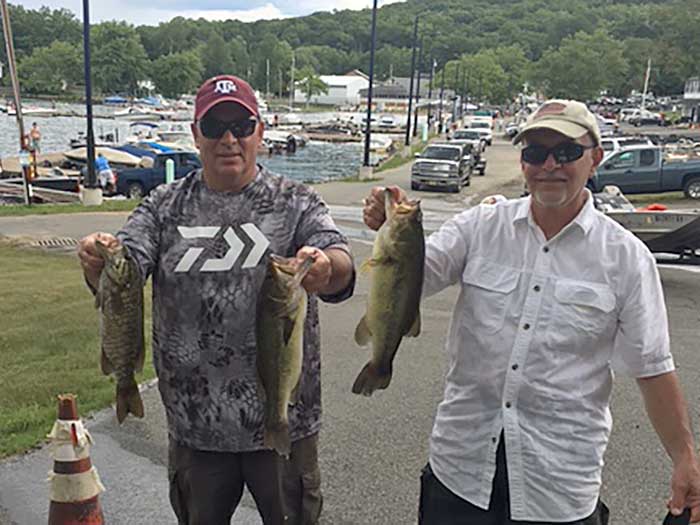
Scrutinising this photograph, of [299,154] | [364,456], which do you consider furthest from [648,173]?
[299,154]

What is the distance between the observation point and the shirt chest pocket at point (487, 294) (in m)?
2.48

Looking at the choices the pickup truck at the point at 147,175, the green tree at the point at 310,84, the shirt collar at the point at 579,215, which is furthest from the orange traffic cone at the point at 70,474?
the green tree at the point at 310,84

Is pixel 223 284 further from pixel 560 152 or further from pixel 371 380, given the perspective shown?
pixel 560 152

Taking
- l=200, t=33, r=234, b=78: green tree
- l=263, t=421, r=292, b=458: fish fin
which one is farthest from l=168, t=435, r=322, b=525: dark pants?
l=200, t=33, r=234, b=78: green tree

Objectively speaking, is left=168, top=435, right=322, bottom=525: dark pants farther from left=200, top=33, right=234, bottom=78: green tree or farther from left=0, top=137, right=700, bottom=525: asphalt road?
left=200, top=33, right=234, bottom=78: green tree

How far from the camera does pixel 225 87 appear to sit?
108 inches

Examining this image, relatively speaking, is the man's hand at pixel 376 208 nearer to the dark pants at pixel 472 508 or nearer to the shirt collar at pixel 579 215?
the shirt collar at pixel 579 215

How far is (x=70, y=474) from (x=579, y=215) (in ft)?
9.39

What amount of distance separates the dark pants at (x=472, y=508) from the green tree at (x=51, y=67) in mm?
133708

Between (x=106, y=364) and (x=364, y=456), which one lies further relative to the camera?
(x=364, y=456)

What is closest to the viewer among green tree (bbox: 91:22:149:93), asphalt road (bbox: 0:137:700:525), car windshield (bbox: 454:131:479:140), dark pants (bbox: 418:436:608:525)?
dark pants (bbox: 418:436:608:525)

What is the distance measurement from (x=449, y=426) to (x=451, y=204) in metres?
19.0

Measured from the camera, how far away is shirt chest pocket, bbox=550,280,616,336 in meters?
2.38

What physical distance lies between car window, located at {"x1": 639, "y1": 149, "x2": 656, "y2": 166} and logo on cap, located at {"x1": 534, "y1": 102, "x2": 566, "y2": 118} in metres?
20.3
